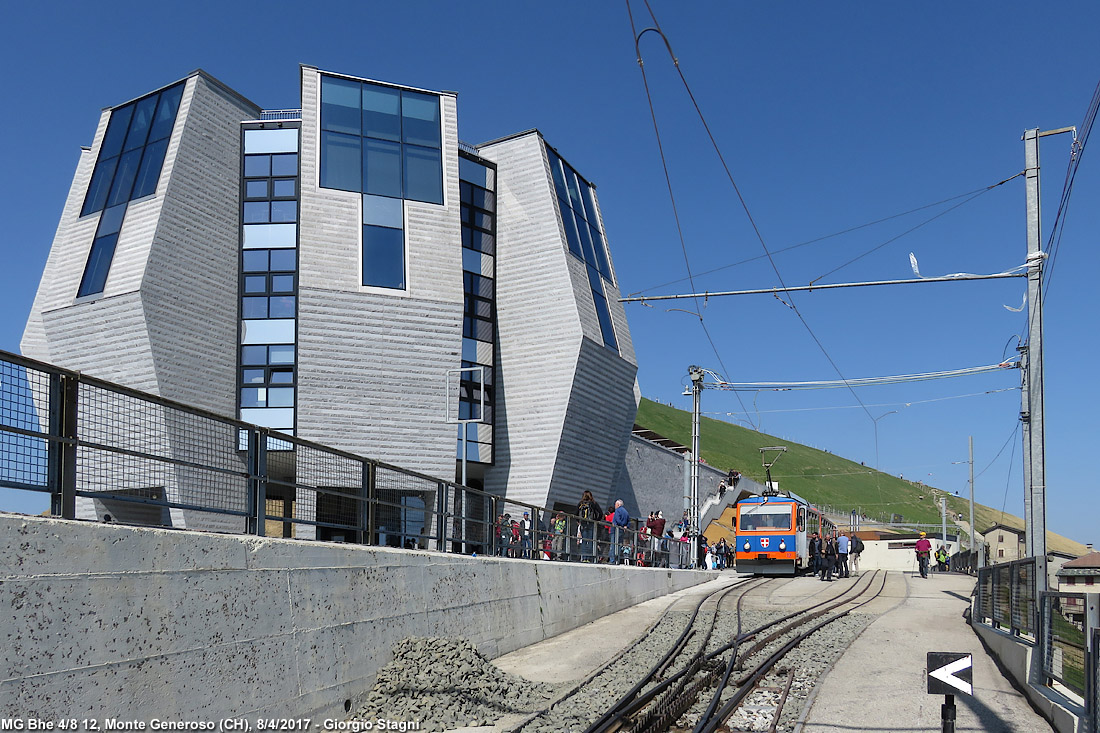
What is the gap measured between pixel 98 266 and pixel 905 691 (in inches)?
952

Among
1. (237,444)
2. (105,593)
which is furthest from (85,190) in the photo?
(105,593)

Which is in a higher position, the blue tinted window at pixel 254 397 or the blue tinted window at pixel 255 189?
the blue tinted window at pixel 255 189

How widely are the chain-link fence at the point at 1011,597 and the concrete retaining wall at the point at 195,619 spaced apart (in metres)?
7.02

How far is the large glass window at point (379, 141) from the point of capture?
27516 millimetres

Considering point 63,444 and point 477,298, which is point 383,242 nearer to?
point 477,298

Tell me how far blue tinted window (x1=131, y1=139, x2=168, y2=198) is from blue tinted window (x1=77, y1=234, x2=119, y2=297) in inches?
61.6

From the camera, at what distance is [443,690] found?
9.34 meters

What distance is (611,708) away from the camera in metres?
9.02

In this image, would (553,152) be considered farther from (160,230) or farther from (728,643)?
(728,643)

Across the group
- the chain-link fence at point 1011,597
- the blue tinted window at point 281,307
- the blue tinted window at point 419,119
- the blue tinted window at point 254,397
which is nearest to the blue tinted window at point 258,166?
the blue tinted window at point 281,307

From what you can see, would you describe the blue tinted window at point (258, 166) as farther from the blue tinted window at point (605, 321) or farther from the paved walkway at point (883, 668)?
the paved walkway at point (883, 668)

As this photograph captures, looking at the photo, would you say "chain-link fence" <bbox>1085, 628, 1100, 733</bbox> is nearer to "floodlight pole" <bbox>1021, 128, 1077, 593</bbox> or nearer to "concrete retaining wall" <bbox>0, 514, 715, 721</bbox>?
"concrete retaining wall" <bbox>0, 514, 715, 721</bbox>

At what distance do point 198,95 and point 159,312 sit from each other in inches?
274

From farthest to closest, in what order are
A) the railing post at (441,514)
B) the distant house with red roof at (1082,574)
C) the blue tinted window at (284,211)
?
the distant house with red roof at (1082,574)
the blue tinted window at (284,211)
the railing post at (441,514)
